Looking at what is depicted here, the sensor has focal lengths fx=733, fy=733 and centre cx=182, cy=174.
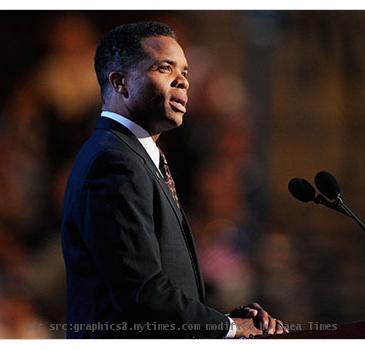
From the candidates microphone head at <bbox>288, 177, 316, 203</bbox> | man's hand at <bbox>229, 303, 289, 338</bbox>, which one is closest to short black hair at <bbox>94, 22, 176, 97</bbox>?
microphone head at <bbox>288, 177, 316, 203</bbox>

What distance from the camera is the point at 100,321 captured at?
1784 mm

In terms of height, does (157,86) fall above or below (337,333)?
above

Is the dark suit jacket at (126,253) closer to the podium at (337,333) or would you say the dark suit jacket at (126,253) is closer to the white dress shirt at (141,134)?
the white dress shirt at (141,134)

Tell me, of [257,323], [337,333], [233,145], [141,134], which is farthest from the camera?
[233,145]

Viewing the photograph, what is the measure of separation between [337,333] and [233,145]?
5.28 feet

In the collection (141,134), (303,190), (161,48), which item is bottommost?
(303,190)

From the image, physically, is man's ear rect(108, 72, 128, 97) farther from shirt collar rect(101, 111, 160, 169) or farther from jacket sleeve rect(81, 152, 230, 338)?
jacket sleeve rect(81, 152, 230, 338)

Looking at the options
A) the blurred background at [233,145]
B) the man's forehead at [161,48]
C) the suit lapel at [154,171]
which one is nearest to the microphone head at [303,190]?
the suit lapel at [154,171]

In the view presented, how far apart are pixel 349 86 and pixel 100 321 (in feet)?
6.27

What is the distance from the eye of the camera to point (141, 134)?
2.03m

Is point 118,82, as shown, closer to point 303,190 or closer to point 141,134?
point 141,134

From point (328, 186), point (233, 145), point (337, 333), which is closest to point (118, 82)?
point (328, 186)

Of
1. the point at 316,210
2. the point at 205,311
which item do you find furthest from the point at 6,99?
the point at 205,311
